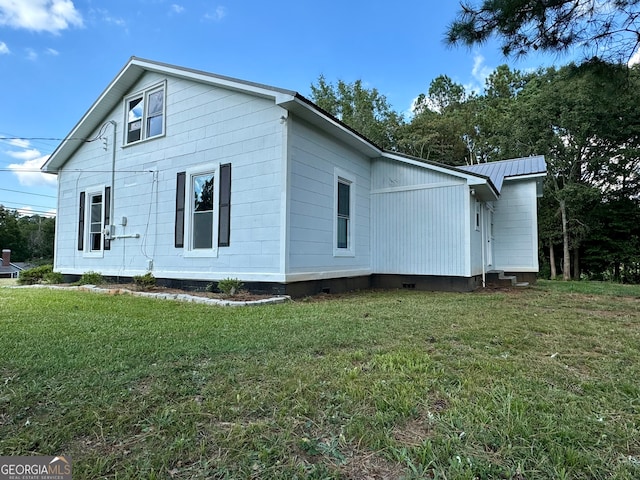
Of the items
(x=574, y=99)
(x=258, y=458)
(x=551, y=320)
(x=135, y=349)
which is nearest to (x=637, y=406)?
(x=258, y=458)

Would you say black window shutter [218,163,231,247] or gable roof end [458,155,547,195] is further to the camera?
gable roof end [458,155,547,195]

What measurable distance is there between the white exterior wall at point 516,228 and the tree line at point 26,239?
47.5m

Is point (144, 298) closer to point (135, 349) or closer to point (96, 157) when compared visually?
point (135, 349)

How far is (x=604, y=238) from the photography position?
17.6m

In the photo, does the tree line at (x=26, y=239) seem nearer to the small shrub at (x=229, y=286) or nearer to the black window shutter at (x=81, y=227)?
the black window shutter at (x=81, y=227)

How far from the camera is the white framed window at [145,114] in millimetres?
9000

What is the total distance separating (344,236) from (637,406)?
6.72 metres

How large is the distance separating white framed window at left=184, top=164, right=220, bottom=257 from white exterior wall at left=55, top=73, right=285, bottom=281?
0.62 feet

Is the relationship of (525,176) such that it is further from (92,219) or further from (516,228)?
(92,219)

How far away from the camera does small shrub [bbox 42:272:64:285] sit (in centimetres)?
1041

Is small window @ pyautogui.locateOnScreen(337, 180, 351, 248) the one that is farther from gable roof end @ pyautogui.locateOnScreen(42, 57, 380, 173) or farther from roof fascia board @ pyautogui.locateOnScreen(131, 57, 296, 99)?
roof fascia board @ pyautogui.locateOnScreen(131, 57, 296, 99)

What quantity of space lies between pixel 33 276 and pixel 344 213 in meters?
9.15

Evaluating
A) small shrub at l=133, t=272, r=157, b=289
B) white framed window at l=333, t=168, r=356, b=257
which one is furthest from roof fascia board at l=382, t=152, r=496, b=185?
small shrub at l=133, t=272, r=157, b=289

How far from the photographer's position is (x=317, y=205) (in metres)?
7.64
